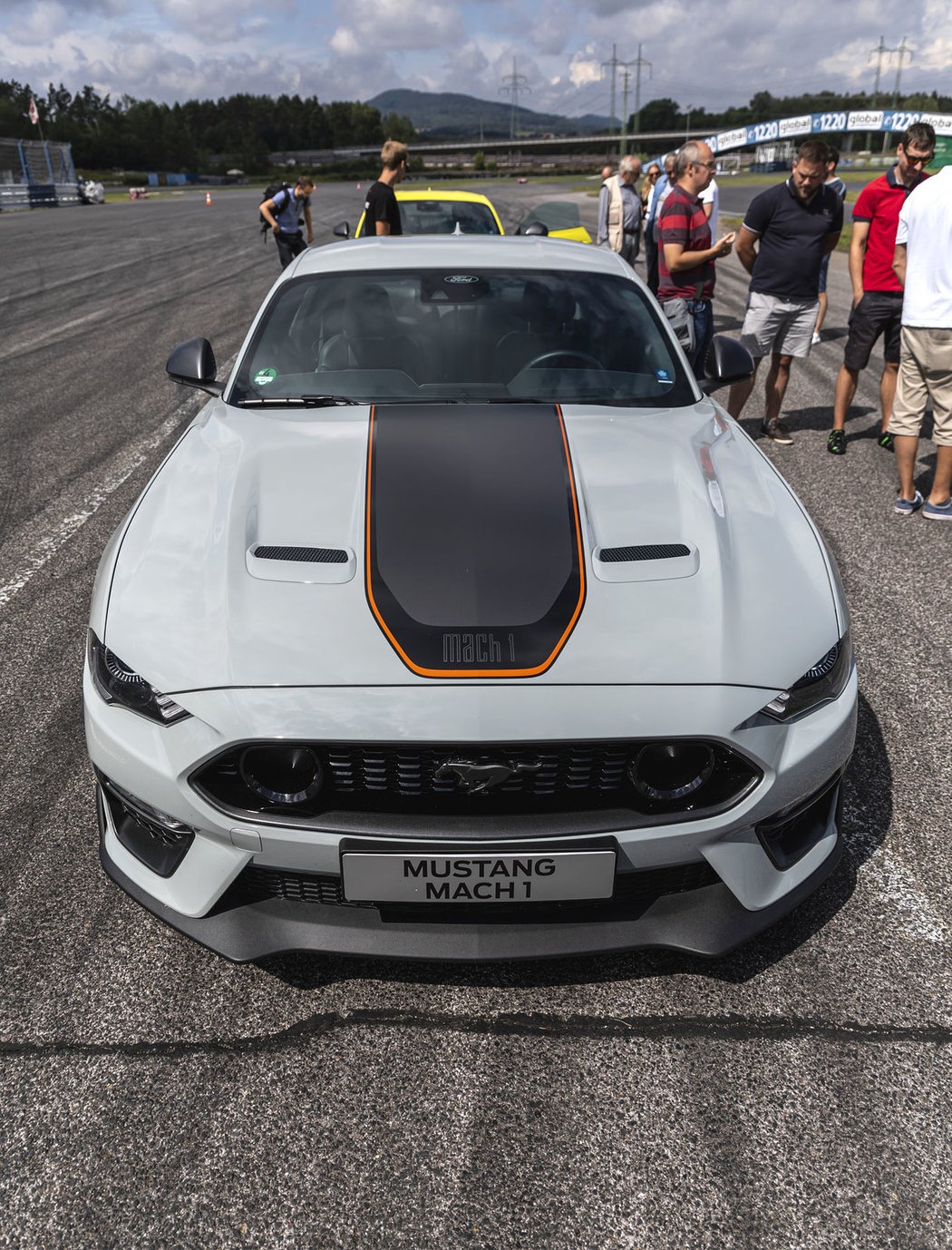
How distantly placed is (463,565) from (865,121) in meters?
33.4

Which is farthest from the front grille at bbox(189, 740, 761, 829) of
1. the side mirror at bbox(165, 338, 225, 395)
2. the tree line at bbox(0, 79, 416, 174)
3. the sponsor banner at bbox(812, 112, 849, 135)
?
the tree line at bbox(0, 79, 416, 174)

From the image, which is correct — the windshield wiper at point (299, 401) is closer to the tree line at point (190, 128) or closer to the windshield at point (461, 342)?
the windshield at point (461, 342)

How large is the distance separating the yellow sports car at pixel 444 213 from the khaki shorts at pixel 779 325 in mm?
4454

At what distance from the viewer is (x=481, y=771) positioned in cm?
197

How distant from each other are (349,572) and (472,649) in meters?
0.40

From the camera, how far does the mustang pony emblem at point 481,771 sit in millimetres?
1972

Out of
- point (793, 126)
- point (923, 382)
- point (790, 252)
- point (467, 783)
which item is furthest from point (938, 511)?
point (793, 126)

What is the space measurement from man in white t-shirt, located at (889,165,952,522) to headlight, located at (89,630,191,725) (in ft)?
14.9

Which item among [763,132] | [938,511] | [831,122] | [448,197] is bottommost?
[938,511]

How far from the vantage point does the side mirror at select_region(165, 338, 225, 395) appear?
3.46 meters

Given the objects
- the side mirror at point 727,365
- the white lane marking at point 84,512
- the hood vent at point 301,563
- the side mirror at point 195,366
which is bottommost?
the white lane marking at point 84,512

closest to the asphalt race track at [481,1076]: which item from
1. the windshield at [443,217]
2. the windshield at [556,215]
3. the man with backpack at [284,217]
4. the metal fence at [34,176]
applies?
the windshield at [443,217]

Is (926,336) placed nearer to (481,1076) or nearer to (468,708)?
(468,708)

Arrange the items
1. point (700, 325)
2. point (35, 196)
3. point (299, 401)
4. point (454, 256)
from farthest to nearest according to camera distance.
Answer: point (35, 196) < point (700, 325) < point (454, 256) < point (299, 401)
